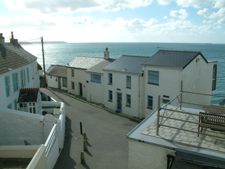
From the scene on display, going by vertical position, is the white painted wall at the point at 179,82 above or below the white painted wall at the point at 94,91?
above

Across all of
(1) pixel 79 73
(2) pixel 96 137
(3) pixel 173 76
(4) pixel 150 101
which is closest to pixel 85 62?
(1) pixel 79 73

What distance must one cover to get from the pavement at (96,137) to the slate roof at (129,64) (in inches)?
210

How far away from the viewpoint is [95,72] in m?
30.8

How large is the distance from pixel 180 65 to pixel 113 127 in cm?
886

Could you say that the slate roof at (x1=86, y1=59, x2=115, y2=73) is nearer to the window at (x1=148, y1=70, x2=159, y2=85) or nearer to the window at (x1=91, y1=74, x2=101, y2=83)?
the window at (x1=91, y1=74, x2=101, y2=83)

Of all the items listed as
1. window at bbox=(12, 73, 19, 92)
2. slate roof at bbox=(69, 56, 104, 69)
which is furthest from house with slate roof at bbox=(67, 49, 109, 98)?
window at bbox=(12, 73, 19, 92)

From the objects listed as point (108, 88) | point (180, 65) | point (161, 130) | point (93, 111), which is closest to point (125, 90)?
point (108, 88)

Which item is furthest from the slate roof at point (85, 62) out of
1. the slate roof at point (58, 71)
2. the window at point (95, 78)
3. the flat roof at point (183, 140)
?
the flat roof at point (183, 140)

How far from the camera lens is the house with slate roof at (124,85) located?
83.0ft

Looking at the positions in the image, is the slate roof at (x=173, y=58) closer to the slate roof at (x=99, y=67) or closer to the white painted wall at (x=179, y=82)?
the white painted wall at (x=179, y=82)

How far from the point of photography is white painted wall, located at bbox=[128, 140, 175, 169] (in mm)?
9516

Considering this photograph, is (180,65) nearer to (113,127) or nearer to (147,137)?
(113,127)

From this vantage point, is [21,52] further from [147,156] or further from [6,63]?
[147,156]

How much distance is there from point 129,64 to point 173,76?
6828mm
